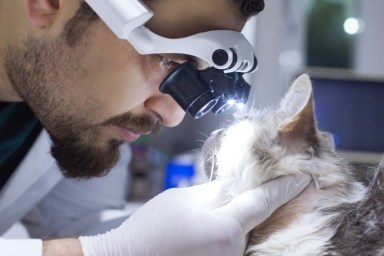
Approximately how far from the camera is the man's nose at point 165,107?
0.99 m

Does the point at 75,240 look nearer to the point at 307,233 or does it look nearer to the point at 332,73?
the point at 307,233

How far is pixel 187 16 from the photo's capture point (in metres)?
0.88

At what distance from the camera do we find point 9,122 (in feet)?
4.34

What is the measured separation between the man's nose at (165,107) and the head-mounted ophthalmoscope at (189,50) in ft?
0.37

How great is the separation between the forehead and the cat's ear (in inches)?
8.0

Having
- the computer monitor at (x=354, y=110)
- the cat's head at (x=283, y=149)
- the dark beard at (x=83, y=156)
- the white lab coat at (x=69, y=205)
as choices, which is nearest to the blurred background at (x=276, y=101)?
the computer monitor at (x=354, y=110)

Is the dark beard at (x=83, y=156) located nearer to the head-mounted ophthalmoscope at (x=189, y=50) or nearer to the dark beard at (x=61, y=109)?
the dark beard at (x=61, y=109)

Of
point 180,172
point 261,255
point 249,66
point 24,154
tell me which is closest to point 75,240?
point 261,255

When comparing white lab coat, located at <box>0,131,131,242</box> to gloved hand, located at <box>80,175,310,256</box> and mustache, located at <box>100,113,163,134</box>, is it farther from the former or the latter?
gloved hand, located at <box>80,175,310,256</box>

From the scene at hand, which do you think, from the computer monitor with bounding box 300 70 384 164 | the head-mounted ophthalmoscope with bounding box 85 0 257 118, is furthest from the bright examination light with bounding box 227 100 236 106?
the computer monitor with bounding box 300 70 384 164

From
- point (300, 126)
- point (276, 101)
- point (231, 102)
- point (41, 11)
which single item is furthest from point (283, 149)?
point (276, 101)

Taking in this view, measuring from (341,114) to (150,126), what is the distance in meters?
1.23

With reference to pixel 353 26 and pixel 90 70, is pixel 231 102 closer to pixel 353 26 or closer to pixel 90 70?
pixel 90 70

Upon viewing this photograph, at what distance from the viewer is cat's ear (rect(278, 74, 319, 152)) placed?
74 centimetres
